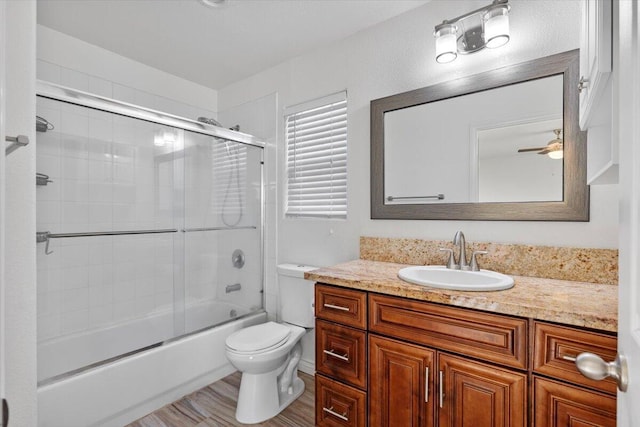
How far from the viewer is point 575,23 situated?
1.45m

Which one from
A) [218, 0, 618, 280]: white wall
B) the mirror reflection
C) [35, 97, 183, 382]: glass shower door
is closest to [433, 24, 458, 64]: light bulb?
[218, 0, 618, 280]: white wall

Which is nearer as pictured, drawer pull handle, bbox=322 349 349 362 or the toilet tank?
drawer pull handle, bbox=322 349 349 362

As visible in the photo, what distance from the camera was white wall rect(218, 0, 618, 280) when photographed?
147 cm

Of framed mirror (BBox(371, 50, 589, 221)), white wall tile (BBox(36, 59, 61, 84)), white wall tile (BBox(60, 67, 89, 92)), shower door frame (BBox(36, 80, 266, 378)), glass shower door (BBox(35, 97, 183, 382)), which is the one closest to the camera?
framed mirror (BBox(371, 50, 589, 221))

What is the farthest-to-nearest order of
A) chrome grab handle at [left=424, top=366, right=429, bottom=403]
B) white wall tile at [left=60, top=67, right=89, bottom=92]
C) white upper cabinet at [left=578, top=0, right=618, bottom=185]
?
white wall tile at [left=60, top=67, right=89, bottom=92], chrome grab handle at [left=424, top=366, right=429, bottom=403], white upper cabinet at [left=578, top=0, right=618, bottom=185]

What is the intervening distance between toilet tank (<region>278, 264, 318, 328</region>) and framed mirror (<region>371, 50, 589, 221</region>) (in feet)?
2.31

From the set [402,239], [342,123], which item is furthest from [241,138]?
[402,239]

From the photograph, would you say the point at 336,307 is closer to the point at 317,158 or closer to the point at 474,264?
the point at 474,264

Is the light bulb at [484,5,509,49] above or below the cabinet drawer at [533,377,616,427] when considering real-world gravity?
above

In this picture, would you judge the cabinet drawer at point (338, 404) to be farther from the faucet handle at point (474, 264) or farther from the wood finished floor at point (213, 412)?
the faucet handle at point (474, 264)

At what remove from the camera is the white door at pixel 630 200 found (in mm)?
450

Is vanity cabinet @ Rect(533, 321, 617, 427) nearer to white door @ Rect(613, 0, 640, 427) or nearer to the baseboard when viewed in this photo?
white door @ Rect(613, 0, 640, 427)

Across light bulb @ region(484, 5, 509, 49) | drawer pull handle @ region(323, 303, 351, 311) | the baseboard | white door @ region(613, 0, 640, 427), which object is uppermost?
light bulb @ region(484, 5, 509, 49)

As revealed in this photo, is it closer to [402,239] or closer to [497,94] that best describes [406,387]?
[402,239]
